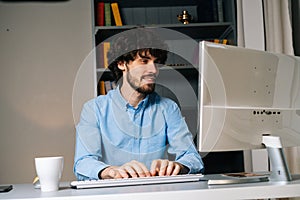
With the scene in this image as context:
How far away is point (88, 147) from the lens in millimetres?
1721

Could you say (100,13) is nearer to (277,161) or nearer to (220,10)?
(220,10)

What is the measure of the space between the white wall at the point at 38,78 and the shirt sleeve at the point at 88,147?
1205mm

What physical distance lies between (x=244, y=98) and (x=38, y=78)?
216 cm

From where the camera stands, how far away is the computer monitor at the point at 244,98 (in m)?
1.25

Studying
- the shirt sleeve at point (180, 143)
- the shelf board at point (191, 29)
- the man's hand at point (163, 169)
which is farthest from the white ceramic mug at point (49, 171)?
the shelf board at point (191, 29)

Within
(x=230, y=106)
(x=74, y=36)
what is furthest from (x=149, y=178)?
(x=74, y=36)

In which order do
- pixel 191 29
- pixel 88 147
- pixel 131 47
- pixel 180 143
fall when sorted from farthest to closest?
pixel 191 29, pixel 131 47, pixel 180 143, pixel 88 147

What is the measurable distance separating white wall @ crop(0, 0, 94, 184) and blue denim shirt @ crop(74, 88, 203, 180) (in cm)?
116

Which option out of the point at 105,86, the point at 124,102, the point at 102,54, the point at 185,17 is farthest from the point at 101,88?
the point at 124,102

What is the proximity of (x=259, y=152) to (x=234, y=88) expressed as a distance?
62.0 inches

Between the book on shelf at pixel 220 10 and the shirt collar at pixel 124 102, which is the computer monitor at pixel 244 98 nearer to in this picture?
the shirt collar at pixel 124 102

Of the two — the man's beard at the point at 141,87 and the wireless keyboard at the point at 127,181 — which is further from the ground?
the man's beard at the point at 141,87

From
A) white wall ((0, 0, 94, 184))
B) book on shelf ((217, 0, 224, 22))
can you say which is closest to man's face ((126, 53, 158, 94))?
white wall ((0, 0, 94, 184))

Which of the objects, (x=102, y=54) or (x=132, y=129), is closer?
(x=132, y=129)
